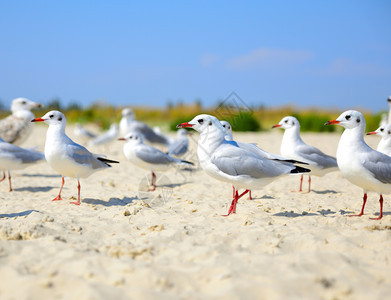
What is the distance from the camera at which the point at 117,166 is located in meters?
10.7

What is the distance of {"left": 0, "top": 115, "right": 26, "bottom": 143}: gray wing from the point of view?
372 inches

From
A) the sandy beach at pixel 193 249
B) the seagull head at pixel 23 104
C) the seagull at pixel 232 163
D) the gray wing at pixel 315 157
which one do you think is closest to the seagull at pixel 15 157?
the sandy beach at pixel 193 249

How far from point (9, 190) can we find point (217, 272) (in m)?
5.43

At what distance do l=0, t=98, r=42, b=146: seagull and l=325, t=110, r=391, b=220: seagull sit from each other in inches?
307

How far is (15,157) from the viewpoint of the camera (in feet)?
23.7

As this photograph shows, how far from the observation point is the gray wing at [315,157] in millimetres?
6883

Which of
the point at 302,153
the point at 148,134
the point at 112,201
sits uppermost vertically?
the point at 302,153

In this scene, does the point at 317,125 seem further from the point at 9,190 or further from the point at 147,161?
the point at 9,190

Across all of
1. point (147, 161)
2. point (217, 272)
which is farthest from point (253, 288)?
point (147, 161)

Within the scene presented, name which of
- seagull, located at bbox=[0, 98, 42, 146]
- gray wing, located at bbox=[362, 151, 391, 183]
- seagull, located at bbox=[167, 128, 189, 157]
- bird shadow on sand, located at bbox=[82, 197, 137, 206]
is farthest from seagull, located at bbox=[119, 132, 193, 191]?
gray wing, located at bbox=[362, 151, 391, 183]

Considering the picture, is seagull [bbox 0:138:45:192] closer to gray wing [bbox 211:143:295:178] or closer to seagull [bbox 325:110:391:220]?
gray wing [bbox 211:143:295:178]

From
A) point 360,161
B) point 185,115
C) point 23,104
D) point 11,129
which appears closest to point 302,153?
point 360,161

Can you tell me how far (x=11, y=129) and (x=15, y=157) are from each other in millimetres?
2684

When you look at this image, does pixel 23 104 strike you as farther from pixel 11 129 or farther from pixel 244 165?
pixel 244 165
